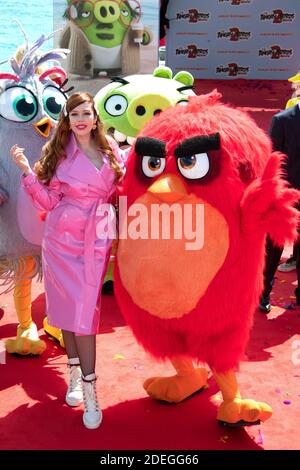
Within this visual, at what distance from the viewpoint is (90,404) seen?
2.43 m

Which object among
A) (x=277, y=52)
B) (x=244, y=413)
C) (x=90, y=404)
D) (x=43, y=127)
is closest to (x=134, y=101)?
(x=43, y=127)

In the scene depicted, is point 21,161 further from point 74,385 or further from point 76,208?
point 74,385

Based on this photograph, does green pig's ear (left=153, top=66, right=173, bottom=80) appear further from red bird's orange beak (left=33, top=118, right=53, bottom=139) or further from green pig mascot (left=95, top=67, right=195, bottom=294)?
red bird's orange beak (left=33, top=118, right=53, bottom=139)

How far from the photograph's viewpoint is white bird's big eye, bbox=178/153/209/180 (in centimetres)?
207

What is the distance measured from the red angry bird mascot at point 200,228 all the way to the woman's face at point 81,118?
0.24 m

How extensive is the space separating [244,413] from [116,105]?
2233mm

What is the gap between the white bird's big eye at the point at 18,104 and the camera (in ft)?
9.31

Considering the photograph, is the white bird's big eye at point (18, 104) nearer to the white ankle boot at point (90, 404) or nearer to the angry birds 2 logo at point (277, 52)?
the white ankle boot at point (90, 404)

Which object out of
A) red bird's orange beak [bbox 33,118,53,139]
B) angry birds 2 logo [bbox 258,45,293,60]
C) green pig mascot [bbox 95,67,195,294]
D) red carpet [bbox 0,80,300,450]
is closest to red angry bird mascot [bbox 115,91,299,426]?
red carpet [bbox 0,80,300,450]

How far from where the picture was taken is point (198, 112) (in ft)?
7.18

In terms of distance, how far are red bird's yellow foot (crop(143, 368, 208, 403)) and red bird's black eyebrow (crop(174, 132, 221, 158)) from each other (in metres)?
1.17

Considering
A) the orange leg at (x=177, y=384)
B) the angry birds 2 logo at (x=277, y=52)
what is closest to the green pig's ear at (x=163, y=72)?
the orange leg at (x=177, y=384)

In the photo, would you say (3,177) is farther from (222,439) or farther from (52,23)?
(52,23)
